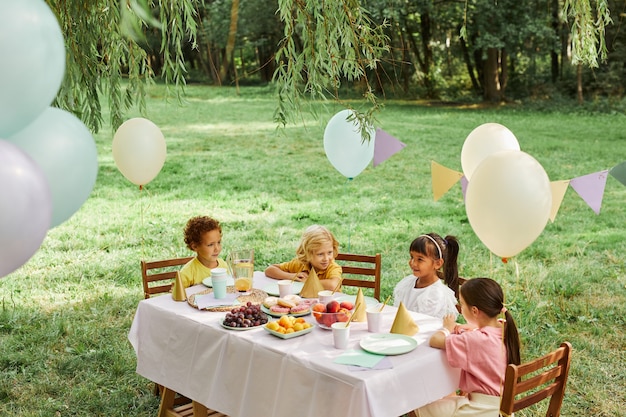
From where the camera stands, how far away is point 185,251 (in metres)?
7.61

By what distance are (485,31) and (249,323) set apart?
16790 mm

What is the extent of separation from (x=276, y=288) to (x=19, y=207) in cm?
253

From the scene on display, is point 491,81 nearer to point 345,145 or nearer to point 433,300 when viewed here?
point 345,145

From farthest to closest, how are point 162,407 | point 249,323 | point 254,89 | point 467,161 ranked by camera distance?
point 254,89, point 467,161, point 162,407, point 249,323

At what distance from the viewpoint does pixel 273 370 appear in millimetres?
3193

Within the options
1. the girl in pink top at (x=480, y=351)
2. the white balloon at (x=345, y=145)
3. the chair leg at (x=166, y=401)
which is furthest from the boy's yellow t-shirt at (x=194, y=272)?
the girl in pink top at (x=480, y=351)

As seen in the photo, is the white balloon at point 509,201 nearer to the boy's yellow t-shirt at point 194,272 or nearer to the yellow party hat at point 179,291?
the yellow party hat at point 179,291

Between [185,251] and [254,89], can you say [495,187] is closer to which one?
[185,251]

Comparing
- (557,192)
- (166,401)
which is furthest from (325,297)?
(557,192)

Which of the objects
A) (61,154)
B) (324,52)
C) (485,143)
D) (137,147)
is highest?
(324,52)

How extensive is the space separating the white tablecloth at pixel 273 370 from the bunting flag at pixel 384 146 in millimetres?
1714

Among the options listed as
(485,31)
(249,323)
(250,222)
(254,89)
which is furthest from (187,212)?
(254,89)

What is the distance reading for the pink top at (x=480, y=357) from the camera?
10.2 ft

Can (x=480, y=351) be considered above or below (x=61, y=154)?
below
